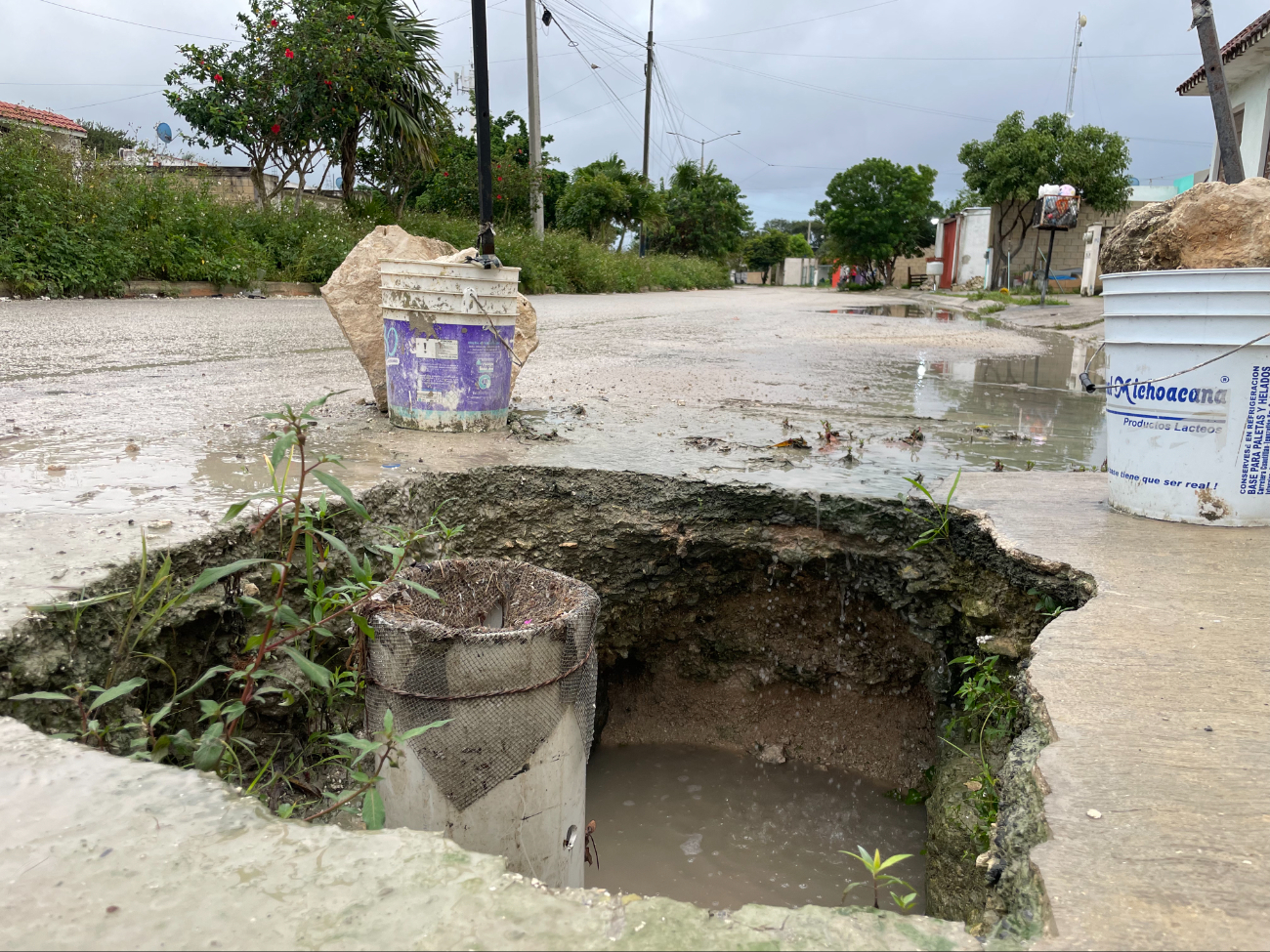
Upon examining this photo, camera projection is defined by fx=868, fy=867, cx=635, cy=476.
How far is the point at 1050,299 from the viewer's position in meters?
19.2

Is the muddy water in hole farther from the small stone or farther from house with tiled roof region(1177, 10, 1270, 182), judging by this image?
house with tiled roof region(1177, 10, 1270, 182)

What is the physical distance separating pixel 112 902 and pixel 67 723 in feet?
2.31

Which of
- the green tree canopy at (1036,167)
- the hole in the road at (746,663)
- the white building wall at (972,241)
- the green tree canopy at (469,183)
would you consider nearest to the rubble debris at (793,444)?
the hole in the road at (746,663)

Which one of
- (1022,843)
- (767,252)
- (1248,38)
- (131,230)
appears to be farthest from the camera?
(767,252)

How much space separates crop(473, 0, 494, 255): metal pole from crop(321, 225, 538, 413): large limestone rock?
0.44 metres

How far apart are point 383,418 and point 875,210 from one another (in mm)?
49573

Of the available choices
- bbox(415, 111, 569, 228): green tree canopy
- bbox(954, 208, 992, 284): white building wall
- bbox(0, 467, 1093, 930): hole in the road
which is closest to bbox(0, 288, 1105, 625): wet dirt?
bbox(0, 467, 1093, 930): hole in the road

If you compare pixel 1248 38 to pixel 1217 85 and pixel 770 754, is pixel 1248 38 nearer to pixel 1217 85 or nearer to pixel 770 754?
pixel 1217 85

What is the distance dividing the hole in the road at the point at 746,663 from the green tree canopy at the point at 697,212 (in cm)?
3872

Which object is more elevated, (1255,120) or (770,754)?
(1255,120)

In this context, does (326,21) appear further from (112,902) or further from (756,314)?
(112,902)

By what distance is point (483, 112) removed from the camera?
3.36 meters

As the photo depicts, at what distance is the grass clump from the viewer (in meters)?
9.01

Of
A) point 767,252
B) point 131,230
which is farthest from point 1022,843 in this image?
point 767,252
